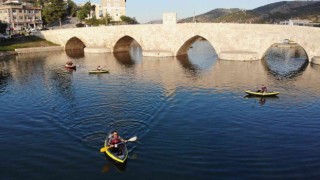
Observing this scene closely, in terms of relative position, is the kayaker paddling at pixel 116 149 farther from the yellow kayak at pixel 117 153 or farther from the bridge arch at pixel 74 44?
the bridge arch at pixel 74 44

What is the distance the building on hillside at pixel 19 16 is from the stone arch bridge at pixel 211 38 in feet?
157

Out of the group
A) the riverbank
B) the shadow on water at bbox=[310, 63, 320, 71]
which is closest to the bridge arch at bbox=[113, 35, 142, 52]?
the riverbank

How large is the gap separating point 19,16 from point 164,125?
370 feet

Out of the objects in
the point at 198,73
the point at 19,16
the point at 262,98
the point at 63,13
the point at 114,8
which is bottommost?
the point at 262,98

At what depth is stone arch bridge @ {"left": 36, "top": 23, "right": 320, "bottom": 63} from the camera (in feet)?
176

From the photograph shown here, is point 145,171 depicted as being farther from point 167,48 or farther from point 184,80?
point 167,48

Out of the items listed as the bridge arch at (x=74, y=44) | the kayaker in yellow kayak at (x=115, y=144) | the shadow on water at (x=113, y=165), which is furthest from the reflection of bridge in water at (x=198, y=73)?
the bridge arch at (x=74, y=44)

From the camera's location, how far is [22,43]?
291ft

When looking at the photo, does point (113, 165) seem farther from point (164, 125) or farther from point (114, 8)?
point (114, 8)

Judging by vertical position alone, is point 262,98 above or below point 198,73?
below

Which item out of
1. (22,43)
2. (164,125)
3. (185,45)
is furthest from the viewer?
(22,43)

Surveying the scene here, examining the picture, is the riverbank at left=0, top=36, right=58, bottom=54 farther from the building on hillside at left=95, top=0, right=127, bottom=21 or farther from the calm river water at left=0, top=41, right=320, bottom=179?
the building on hillside at left=95, top=0, right=127, bottom=21

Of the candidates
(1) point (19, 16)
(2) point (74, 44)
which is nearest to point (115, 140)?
(2) point (74, 44)

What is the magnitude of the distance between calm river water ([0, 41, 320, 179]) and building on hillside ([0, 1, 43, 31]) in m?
81.5
